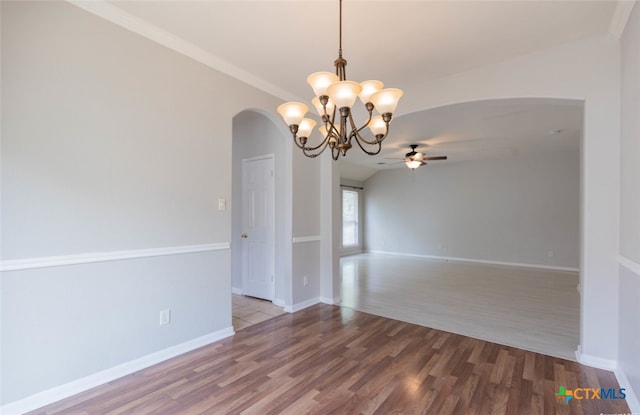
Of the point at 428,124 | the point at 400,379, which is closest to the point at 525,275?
the point at 428,124

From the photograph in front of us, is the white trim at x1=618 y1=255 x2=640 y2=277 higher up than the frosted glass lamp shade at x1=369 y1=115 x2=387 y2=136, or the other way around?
the frosted glass lamp shade at x1=369 y1=115 x2=387 y2=136

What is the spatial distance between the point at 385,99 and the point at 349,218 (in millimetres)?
7899

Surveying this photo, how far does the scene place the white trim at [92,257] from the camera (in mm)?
1843

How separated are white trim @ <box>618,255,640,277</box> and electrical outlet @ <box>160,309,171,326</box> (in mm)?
3475

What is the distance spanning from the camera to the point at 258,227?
172 inches

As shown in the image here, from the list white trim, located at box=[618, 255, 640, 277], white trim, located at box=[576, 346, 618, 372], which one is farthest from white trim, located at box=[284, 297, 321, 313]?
white trim, located at box=[618, 255, 640, 277]

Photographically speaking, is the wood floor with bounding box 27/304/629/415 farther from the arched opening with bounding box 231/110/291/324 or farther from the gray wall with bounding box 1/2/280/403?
the arched opening with bounding box 231/110/291/324

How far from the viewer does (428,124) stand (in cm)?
467

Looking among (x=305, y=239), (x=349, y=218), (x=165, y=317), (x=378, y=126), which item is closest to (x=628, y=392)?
(x=378, y=126)

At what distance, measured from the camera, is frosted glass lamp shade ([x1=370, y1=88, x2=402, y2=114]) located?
178cm

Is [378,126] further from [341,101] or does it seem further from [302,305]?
[302,305]

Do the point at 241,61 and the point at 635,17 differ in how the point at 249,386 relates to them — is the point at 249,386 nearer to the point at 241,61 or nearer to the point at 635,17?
the point at 241,61

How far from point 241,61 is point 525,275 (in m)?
6.74

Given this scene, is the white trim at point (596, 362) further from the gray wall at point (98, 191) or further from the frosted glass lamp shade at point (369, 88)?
the gray wall at point (98, 191)
